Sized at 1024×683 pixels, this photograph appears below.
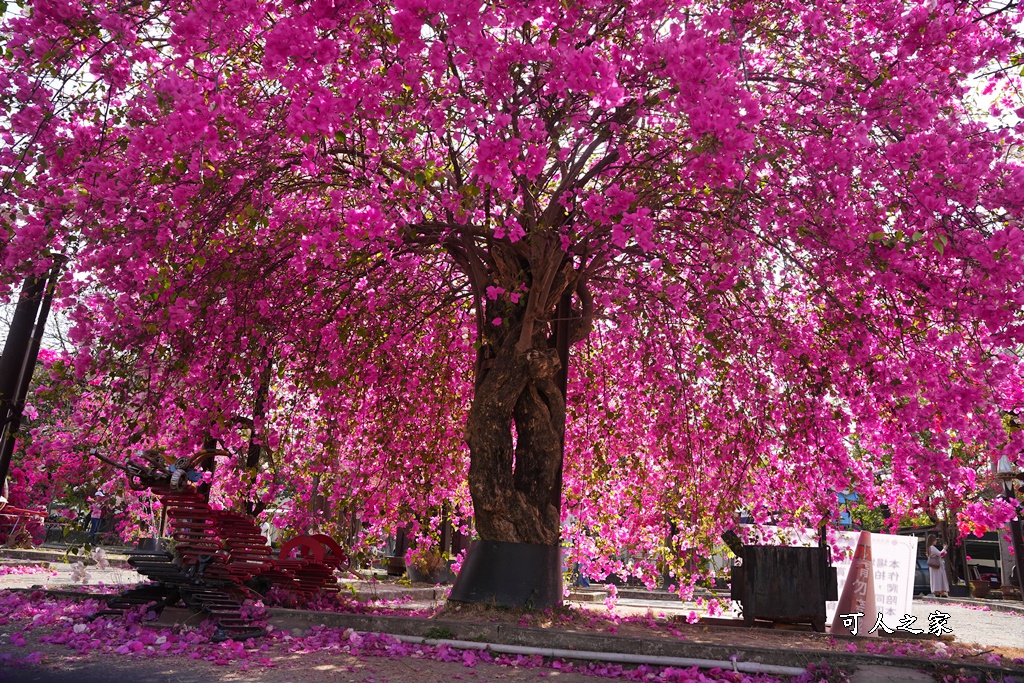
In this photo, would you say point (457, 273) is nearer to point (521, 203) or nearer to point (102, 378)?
point (521, 203)

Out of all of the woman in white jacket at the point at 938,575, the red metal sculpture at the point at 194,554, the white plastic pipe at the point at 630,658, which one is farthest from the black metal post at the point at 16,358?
the woman in white jacket at the point at 938,575

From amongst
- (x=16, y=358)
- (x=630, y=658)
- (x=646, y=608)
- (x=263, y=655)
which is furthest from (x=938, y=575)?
(x=16, y=358)

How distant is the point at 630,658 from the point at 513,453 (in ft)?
10.0

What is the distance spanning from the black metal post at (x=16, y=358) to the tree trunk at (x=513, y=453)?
4.26 meters

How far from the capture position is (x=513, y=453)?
27.8 feet

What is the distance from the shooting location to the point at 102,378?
299 inches

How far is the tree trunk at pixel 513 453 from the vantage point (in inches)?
314

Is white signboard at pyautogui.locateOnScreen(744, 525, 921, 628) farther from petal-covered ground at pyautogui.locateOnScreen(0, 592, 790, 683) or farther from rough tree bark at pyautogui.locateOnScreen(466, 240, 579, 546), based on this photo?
petal-covered ground at pyautogui.locateOnScreen(0, 592, 790, 683)

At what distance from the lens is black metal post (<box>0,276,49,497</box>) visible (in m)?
6.25

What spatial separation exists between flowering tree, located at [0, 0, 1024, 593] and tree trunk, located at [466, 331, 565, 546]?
35 mm

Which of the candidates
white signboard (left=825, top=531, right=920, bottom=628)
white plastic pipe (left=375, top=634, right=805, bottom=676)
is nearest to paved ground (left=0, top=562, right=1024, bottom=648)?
white signboard (left=825, top=531, right=920, bottom=628)

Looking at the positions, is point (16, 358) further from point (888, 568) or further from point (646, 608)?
point (646, 608)

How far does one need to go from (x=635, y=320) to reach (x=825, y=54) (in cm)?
411

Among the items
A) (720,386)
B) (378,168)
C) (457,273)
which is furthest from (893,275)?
(457,273)
